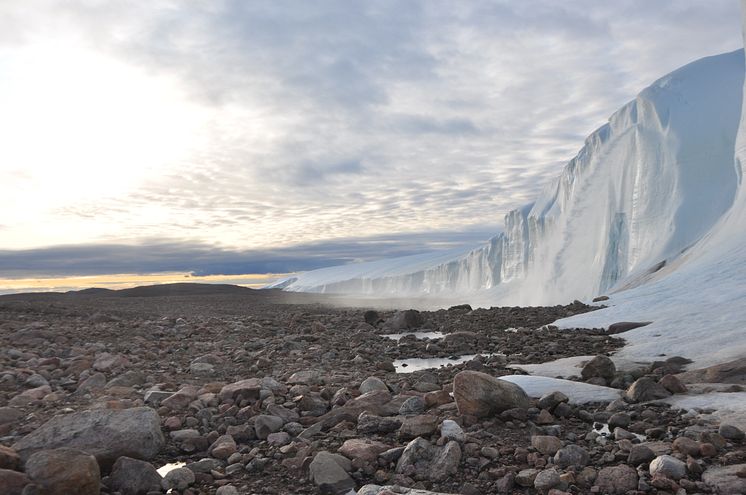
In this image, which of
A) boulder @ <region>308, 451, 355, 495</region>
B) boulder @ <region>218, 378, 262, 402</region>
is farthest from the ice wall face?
boulder @ <region>308, 451, 355, 495</region>

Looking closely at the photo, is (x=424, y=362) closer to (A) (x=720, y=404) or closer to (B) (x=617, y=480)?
(A) (x=720, y=404)

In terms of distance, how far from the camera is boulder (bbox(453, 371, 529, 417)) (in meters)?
4.04

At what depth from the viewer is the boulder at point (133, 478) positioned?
3064 millimetres

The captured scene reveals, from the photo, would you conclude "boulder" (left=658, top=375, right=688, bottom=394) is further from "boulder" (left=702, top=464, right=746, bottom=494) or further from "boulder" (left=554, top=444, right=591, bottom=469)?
"boulder" (left=554, top=444, right=591, bottom=469)

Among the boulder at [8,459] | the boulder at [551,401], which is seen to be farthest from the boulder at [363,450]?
the boulder at [8,459]

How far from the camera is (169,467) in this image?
3.54m

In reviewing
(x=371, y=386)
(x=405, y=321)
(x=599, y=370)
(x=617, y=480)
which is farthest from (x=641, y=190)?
(x=617, y=480)

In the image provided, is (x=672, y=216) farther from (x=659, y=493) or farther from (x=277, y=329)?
(x=659, y=493)

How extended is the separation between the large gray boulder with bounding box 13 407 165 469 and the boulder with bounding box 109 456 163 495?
26cm

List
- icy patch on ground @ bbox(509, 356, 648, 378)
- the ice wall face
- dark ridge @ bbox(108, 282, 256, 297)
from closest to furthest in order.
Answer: icy patch on ground @ bbox(509, 356, 648, 378)
the ice wall face
dark ridge @ bbox(108, 282, 256, 297)

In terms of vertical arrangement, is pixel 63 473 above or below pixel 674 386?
below

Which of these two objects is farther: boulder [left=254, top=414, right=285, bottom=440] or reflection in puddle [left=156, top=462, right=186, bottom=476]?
boulder [left=254, top=414, right=285, bottom=440]

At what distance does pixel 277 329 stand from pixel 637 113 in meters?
20.0

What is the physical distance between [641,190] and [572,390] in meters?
20.7
